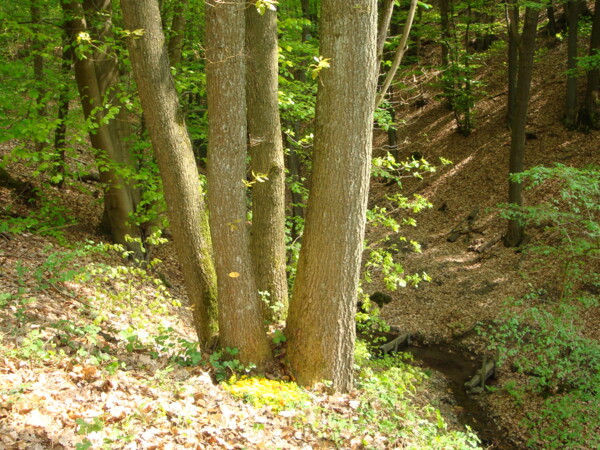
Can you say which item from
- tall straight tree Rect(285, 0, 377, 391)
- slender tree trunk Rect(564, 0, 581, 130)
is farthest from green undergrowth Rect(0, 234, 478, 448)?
slender tree trunk Rect(564, 0, 581, 130)

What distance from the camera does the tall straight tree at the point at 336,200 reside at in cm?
422

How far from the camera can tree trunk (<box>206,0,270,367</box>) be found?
439 cm

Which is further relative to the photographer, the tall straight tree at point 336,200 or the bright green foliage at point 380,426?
the tall straight tree at point 336,200

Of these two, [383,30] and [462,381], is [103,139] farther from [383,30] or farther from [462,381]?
[462,381]

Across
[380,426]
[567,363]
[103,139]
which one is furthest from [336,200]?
[103,139]

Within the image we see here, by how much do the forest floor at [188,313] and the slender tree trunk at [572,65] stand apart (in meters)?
0.51

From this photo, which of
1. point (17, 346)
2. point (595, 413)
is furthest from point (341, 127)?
point (595, 413)

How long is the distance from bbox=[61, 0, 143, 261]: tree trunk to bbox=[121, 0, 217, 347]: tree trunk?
393 cm

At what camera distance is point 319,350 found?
15.5ft

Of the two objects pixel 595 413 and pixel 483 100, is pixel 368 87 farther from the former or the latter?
pixel 483 100

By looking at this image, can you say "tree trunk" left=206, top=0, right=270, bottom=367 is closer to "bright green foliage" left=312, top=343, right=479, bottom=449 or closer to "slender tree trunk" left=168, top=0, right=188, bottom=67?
"bright green foliage" left=312, top=343, right=479, bottom=449

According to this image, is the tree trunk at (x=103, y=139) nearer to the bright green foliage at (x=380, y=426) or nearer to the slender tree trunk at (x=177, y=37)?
the slender tree trunk at (x=177, y=37)

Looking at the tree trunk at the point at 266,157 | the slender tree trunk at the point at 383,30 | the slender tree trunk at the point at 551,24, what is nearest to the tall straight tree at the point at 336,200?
the slender tree trunk at the point at 383,30

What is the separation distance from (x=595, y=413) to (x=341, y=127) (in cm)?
683
